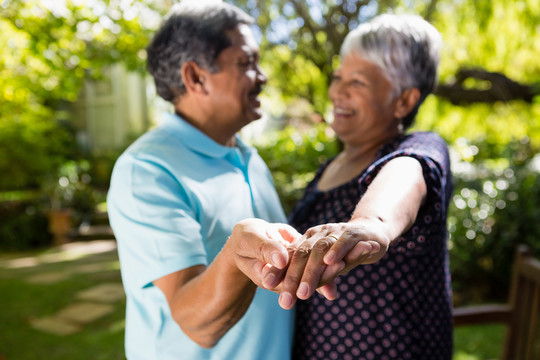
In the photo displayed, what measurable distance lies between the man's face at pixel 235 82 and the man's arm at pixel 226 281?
63 cm

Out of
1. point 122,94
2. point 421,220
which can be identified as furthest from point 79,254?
point 421,220

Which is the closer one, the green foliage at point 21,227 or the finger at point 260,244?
the finger at point 260,244

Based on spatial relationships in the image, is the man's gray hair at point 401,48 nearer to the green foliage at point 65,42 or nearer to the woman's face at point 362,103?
the woman's face at point 362,103

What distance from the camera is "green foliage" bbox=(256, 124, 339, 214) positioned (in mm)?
3799

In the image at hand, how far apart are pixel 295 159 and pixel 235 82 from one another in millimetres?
2708

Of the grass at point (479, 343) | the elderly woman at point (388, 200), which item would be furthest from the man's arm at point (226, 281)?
the grass at point (479, 343)

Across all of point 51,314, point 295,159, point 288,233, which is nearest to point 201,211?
point 288,233

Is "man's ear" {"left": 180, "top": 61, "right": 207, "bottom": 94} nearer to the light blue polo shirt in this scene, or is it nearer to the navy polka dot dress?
the light blue polo shirt

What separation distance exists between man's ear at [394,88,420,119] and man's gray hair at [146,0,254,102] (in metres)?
0.62

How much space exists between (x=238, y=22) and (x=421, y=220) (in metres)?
0.92

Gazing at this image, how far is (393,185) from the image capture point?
1.04 meters

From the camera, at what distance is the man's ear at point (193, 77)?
1.51 m

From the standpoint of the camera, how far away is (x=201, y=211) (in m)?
1.29

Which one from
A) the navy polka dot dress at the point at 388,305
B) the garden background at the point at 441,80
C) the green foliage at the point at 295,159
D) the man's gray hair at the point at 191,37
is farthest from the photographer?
the garden background at the point at 441,80
